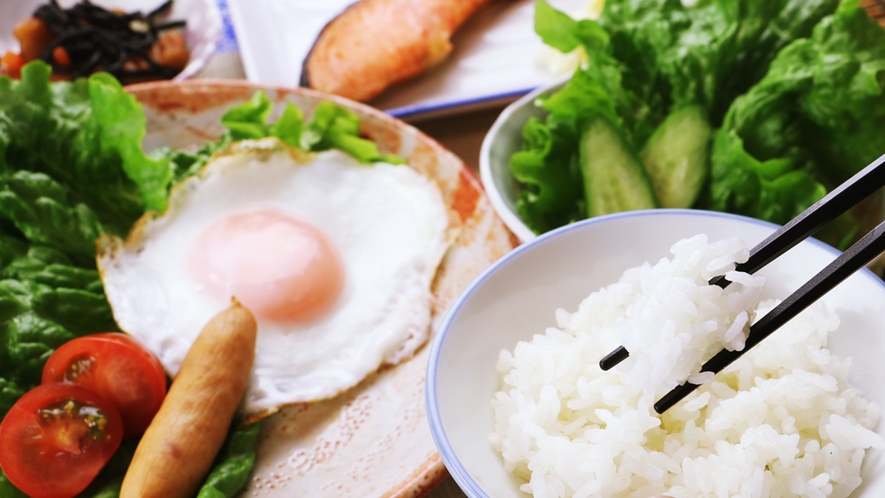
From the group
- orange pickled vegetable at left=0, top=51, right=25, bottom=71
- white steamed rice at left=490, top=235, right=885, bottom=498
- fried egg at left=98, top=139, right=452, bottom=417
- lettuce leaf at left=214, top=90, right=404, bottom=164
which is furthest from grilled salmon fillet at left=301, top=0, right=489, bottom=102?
white steamed rice at left=490, top=235, right=885, bottom=498

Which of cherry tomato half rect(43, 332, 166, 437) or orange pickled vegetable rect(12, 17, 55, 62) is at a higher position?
orange pickled vegetable rect(12, 17, 55, 62)

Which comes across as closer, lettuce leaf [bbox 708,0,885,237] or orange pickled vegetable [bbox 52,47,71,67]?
lettuce leaf [bbox 708,0,885,237]

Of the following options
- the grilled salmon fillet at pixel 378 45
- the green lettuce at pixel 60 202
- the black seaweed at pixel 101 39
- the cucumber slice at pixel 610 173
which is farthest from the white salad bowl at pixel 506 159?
the black seaweed at pixel 101 39

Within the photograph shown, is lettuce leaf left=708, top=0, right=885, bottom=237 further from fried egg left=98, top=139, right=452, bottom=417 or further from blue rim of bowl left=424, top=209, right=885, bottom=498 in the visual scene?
fried egg left=98, top=139, right=452, bottom=417

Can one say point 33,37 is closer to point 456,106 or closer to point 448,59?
point 448,59

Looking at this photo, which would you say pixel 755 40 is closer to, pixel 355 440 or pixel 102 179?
pixel 355 440

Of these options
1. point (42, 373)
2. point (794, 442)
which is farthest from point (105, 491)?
point (794, 442)

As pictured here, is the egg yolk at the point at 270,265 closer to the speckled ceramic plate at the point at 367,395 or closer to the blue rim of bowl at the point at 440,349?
the speckled ceramic plate at the point at 367,395
